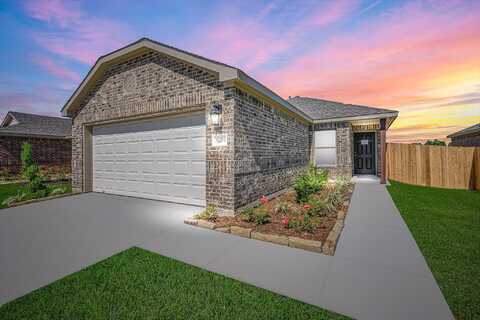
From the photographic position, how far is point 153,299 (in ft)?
7.73

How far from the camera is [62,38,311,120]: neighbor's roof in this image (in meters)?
5.23

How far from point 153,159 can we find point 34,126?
14839 mm

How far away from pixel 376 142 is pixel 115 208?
480 inches

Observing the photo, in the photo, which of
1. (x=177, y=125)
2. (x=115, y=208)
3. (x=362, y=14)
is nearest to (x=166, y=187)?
(x=115, y=208)

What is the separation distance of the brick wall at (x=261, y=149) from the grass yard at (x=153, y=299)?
2.92 meters

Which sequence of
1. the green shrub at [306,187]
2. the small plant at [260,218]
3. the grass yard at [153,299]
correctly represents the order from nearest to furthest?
the grass yard at [153,299], the small plant at [260,218], the green shrub at [306,187]

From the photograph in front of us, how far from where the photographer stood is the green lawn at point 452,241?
7.78ft

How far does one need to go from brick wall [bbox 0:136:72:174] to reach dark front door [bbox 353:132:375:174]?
19.7 meters

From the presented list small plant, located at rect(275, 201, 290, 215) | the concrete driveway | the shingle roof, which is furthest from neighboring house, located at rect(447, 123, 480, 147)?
small plant, located at rect(275, 201, 290, 215)

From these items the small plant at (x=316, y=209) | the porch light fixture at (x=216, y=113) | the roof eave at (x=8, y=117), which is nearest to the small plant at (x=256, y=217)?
the small plant at (x=316, y=209)

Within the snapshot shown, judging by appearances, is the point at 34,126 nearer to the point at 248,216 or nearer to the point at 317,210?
the point at 248,216

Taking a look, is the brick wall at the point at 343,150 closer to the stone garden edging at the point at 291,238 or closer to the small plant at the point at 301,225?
the stone garden edging at the point at 291,238

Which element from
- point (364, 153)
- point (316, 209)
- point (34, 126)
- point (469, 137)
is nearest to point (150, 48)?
point (316, 209)

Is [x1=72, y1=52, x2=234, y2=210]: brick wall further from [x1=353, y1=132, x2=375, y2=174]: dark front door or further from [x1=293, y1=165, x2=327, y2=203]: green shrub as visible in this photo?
[x1=353, y1=132, x2=375, y2=174]: dark front door
